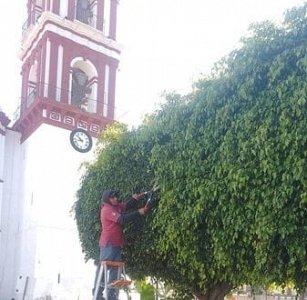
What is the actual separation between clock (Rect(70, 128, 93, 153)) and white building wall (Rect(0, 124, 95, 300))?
0.50 ft

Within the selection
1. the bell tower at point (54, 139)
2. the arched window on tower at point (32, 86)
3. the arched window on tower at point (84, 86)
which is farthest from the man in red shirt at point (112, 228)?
the arched window on tower at point (32, 86)

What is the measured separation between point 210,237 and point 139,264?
85.3 inches

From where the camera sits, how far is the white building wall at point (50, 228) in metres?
18.7

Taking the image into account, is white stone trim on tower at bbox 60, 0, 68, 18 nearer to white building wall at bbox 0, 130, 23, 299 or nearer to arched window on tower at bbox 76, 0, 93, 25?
arched window on tower at bbox 76, 0, 93, 25

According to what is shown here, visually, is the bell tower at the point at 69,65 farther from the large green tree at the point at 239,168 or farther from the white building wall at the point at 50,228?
the large green tree at the point at 239,168

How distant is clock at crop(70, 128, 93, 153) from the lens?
20016 millimetres

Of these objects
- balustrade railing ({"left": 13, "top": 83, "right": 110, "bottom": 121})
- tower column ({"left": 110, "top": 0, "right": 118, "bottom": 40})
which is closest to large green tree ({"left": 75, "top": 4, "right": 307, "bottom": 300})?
balustrade railing ({"left": 13, "top": 83, "right": 110, "bottom": 121})

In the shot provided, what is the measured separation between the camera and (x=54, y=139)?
19.8 metres

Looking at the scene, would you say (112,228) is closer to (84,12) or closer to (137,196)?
(137,196)

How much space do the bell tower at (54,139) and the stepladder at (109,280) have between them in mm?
10747

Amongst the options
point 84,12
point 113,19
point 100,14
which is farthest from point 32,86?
point 113,19

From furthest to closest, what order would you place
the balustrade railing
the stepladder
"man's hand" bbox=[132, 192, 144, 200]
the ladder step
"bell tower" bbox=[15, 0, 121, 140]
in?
"bell tower" bbox=[15, 0, 121, 140] → the balustrade railing → "man's hand" bbox=[132, 192, 144, 200] → the stepladder → the ladder step

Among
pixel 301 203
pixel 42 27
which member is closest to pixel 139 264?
pixel 301 203

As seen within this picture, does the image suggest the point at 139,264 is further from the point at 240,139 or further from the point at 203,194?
the point at 240,139
